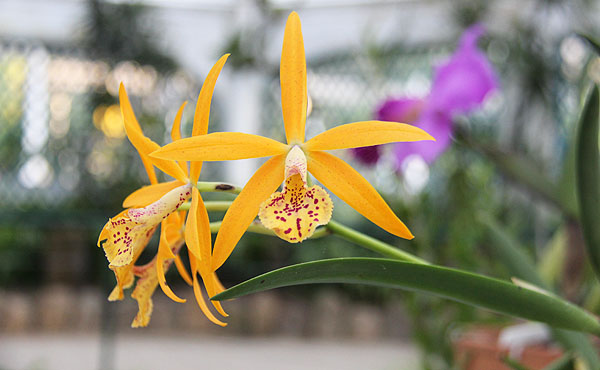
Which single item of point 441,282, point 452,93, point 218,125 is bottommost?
point 441,282

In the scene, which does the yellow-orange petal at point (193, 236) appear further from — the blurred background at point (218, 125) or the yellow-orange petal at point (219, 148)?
the blurred background at point (218, 125)

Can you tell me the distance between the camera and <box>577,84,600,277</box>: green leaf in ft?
1.31

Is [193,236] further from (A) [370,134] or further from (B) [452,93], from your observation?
(B) [452,93]

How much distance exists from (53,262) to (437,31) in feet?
10.5

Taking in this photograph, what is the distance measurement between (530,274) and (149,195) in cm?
37

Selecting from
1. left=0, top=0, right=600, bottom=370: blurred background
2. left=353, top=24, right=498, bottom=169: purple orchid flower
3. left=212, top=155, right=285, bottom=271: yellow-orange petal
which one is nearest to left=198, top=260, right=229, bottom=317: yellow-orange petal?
left=212, top=155, right=285, bottom=271: yellow-orange petal

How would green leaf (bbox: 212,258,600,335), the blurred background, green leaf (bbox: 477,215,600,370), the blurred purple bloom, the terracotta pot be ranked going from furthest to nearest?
the blurred background → the terracotta pot → the blurred purple bloom → green leaf (bbox: 477,215,600,370) → green leaf (bbox: 212,258,600,335)

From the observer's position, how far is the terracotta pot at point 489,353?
804 mm

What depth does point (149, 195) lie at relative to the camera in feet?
1.18

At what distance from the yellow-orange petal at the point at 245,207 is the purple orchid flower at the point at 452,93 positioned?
0.33m

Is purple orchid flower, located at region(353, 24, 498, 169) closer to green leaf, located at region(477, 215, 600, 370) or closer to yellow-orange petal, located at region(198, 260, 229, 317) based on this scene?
green leaf, located at region(477, 215, 600, 370)

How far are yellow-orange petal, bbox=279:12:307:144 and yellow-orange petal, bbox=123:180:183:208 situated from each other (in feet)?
0.26

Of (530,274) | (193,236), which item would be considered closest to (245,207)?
(193,236)

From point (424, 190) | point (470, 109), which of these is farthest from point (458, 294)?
point (424, 190)
